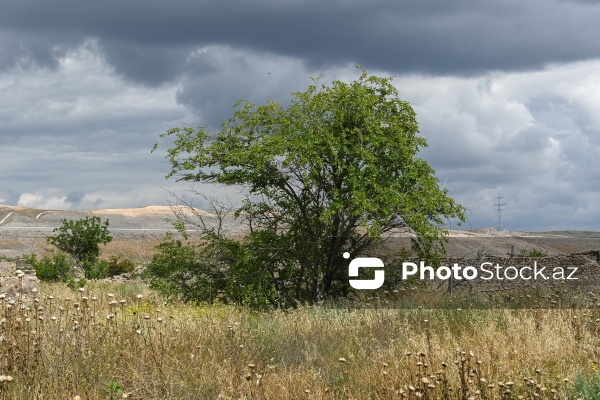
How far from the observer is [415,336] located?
31.1 ft

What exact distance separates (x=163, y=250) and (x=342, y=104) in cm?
540

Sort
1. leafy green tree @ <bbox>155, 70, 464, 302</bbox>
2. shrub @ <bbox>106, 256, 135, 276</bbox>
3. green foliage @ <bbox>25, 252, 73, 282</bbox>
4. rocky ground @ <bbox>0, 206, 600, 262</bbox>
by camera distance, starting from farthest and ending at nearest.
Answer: rocky ground @ <bbox>0, 206, 600, 262</bbox> < shrub @ <bbox>106, 256, 135, 276</bbox> < green foliage @ <bbox>25, 252, 73, 282</bbox> < leafy green tree @ <bbox>155, 70, 464, 302</bbox>

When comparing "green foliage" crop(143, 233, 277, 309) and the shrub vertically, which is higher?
"green foliage" crop(143, 233, 277, 309)

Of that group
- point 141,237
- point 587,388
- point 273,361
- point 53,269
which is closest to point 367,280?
point 273,361

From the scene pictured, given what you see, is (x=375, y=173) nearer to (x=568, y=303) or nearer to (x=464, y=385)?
(x=568, y=303)

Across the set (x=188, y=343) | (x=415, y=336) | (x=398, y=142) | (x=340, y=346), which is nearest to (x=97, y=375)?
(x=188, y=343)

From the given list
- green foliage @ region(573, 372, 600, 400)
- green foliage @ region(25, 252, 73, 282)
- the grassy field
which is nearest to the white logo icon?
the grassy field

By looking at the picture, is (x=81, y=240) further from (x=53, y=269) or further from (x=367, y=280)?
(x=367, y=280)

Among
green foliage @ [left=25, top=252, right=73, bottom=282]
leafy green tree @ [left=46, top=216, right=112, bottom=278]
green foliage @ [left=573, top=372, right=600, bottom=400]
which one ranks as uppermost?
leafy green tree @ [left=46, top=216, right=112, bottom=278]

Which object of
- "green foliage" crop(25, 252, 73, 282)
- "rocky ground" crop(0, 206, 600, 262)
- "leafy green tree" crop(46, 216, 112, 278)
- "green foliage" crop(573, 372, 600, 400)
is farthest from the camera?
"rocky ground" crop(0, 206, 600, 262)

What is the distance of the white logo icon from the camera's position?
651 inches

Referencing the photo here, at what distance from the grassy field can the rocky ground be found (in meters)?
8.08

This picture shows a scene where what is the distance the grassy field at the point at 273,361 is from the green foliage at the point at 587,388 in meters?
0.02

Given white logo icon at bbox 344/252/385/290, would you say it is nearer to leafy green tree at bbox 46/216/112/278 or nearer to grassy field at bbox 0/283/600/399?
grassy field at bbox 0/283/600/399
